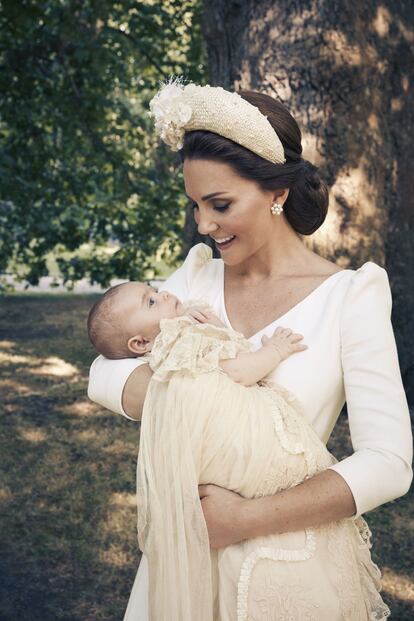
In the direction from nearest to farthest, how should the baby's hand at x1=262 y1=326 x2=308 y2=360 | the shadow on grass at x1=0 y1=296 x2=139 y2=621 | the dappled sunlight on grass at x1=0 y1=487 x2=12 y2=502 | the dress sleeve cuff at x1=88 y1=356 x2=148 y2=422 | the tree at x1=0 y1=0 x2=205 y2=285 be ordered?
the baby's hand at x1=262 y1=326 x2=308 y2=360, the dress sleeve cuff at x1=88 y1=356 x2=148 y2=422, the shadow on grass at x1=0 y1=296 x2=139 y2=621, the dappled sunlight on grass at x1=0 y1=487 x2=12 y2=502, the tree at x1=0 y1=0 x2=205 y2=285

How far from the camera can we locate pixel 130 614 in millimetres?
1981

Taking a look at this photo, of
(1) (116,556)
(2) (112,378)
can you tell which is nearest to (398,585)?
(1) (116,556)

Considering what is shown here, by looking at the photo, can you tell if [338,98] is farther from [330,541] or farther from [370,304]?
[330,541]

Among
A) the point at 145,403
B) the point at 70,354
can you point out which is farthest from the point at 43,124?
the point at 145,403

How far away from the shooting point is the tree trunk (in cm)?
399

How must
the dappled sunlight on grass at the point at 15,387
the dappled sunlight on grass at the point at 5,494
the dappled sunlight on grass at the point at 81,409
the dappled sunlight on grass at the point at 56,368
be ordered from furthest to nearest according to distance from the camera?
the dappled sunlight on grass at the point at 56,368
the dappled sunlight on grass at the point at 15,387
the dappled sunlight on grass at the point at 81,409
the dappled sunlight on grass at the point at 5,494

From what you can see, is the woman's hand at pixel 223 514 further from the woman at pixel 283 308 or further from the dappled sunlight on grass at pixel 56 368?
the dappled sunlight on grass at pixel 56 368

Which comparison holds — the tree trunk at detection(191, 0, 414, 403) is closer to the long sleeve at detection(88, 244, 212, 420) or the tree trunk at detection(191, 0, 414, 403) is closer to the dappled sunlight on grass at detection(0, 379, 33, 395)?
the long sleeve at detection(88, 244, 212, 420)

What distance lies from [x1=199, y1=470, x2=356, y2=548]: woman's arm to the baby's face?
1.85 ft

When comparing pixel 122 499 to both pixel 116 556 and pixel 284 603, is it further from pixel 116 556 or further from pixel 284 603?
pixel 284 603

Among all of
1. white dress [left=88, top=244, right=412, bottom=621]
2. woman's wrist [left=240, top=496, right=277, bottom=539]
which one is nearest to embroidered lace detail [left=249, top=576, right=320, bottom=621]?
woman's wrist [left=240, top=496, right=277, bottom=539]

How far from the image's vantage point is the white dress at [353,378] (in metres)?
1.69

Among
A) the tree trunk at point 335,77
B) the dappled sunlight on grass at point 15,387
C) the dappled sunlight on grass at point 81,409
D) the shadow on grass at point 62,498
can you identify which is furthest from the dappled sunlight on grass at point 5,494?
the tree trunk at point 335,77

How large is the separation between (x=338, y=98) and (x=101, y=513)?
8.91ft
